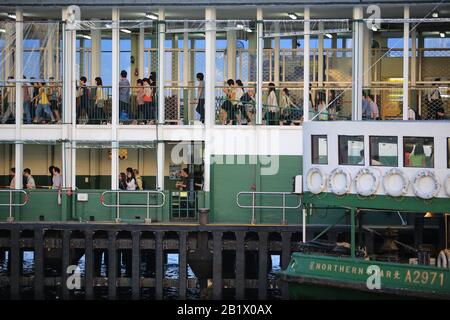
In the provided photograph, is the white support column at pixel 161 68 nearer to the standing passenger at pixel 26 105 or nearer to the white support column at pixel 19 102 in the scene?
the standing passenger at pixel 26 105

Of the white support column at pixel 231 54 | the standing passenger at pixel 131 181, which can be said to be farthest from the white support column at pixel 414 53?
the standing passenger at pixel 131 181

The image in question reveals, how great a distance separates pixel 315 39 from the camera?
53.8m

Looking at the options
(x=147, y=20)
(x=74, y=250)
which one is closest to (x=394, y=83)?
(x=147, y=20)

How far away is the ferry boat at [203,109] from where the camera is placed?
4797cm

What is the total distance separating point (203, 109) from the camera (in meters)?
49.3

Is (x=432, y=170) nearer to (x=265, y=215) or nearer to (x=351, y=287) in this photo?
(x=351, y=287)

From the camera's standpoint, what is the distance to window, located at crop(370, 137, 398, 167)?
4203 cm

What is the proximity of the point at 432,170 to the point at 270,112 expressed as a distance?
889 centimetres

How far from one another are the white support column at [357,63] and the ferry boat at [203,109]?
0.14 feet

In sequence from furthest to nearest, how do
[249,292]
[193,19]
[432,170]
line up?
1. [193,19]
2. [249,292]
3. [432,170]

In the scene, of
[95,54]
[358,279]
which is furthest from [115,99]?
[358,279]

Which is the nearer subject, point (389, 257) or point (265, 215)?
point (389, 257)

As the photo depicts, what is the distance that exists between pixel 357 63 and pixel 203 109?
4.94 metres

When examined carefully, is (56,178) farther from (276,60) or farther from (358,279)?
(358,279)
